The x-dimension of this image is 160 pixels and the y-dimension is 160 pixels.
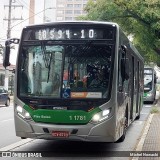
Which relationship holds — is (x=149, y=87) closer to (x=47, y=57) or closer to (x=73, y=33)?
(x=73, y=33)

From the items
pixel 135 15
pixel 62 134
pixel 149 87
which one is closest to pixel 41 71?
pixel 62 134

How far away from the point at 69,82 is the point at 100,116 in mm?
1006

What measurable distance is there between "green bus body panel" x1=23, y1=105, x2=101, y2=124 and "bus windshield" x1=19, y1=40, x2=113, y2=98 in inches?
14.0

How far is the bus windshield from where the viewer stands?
994 cm

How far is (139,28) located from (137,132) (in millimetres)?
22138

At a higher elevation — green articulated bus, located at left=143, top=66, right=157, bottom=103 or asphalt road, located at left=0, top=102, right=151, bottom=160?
asphalt road, located at left=0, top=102, right=151, bottom=160

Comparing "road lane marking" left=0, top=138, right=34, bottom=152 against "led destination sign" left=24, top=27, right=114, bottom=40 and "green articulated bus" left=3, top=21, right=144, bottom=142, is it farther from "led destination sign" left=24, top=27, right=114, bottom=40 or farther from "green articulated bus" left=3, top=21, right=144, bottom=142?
"led destination sign" left=24, top=27, right=114, bottom=40

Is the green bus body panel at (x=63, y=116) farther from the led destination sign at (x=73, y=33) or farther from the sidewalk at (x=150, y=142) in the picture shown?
the led destination sign at (x=73, y=33)

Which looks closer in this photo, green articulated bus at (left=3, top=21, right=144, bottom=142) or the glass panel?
green articulated bus at (left=3, top=21, right=144, bottom=142)

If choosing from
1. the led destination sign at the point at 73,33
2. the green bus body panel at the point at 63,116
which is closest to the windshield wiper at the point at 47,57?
the led destination sign at the point at 73,33

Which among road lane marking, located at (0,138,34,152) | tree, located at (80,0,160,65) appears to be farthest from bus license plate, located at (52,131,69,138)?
A: tree, located at (80,0,160,65)

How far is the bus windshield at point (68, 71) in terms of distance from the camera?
994cm

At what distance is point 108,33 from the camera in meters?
10.3

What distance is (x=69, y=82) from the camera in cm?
995
